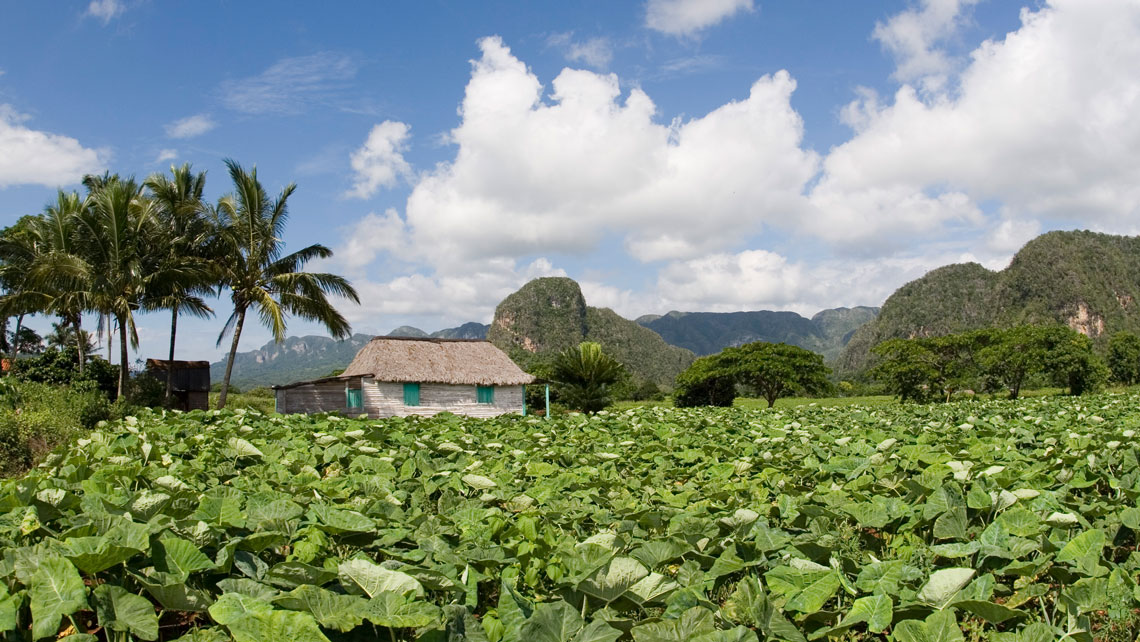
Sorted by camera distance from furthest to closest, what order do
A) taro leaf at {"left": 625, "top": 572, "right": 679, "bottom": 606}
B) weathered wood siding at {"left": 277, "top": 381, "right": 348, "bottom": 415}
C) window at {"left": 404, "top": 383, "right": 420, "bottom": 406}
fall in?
weathered wood siding at {"left": 277, "top": 381, "right": 348, "bottom": 415}, window at {"left": 404, "top": 383, "right": 420, "bottom": 406}, taro leaf at {"left": 625, "top": 572, "right": 679, "bottom": 606}

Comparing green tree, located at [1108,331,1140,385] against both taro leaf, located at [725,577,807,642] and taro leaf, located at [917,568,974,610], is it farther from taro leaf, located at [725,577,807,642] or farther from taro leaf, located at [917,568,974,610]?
taro leaf, located at [725,577,807,642]

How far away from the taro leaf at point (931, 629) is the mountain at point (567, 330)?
3614 inches

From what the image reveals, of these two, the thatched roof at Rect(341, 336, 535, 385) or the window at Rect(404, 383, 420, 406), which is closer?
the window at Rect(404, 383, 420, 406)

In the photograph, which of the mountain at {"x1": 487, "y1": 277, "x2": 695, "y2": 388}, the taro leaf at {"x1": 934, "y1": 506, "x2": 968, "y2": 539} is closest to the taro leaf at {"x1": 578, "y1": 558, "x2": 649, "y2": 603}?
Result: the taro leaf at {"x1": 934, "y1": 506, "x2": 968, "y2": 539}

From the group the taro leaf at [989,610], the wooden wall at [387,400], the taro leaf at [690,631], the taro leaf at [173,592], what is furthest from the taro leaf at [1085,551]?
the wooden wall at [387,400]

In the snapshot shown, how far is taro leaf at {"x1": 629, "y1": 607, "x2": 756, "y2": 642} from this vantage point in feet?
5.20

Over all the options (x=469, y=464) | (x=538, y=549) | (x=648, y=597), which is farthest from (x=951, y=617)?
(x=469, y=464)

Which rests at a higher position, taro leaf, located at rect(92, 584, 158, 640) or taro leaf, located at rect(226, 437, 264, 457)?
taro leaf, located at rect(226, 437, 264, 457)

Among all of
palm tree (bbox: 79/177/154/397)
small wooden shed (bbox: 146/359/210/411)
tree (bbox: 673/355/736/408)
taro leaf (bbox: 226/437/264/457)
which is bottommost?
tree (bbox: 673/355/736/408)

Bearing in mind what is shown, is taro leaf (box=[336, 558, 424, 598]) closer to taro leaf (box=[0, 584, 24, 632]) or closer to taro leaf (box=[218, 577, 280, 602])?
taro leaf (box=[218, 577, 280, 602])

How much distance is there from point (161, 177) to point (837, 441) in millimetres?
22393

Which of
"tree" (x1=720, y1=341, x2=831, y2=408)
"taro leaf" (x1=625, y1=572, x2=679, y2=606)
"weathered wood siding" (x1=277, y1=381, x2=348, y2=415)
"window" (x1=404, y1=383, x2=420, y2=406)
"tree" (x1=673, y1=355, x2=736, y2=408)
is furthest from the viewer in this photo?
"tree" (x1=673, y1=355, x2=736, y2=408)

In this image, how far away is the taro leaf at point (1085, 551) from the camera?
2119 millimetres

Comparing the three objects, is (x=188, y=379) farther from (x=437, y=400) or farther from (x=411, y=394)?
(x=437, y=400)
